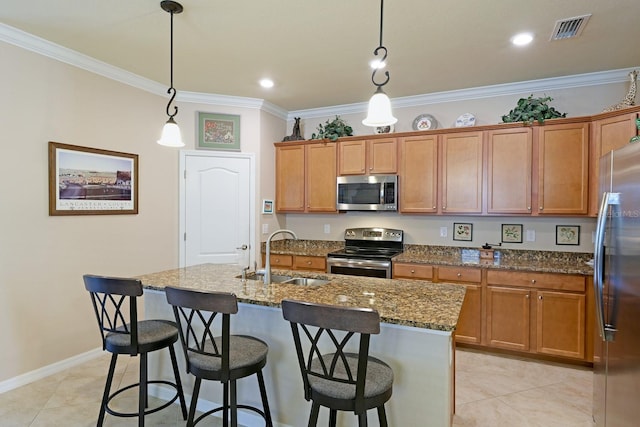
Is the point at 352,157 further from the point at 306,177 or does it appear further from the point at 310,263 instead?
the point at 310,263

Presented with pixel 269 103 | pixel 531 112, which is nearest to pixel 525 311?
pixel 531 112

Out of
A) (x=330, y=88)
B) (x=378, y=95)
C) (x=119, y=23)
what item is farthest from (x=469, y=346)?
(x=119, y=23)

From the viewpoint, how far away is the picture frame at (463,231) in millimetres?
4074

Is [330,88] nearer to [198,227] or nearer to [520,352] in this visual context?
[198,227]

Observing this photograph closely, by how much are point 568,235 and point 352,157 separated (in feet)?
8.06

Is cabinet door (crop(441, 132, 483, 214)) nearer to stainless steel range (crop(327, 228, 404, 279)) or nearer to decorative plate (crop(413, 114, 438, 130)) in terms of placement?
decorative plate (crop(413, 114, 438, 130))

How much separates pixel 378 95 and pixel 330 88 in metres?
2.11

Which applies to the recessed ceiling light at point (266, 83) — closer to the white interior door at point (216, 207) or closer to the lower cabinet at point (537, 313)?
the white interior door at point (216, 207)

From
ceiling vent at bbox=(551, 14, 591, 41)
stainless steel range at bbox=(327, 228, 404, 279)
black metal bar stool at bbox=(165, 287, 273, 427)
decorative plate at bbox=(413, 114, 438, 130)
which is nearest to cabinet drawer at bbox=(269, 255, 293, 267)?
stainless steel range at bbox=(327, 228, 404, 279)

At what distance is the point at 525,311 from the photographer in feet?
10.9

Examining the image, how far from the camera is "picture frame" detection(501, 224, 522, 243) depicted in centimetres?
386

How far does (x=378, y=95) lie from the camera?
6.61 ft

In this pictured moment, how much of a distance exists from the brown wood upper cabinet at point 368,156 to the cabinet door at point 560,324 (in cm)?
202

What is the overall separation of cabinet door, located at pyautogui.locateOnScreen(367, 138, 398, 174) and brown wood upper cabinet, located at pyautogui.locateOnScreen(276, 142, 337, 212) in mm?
485
